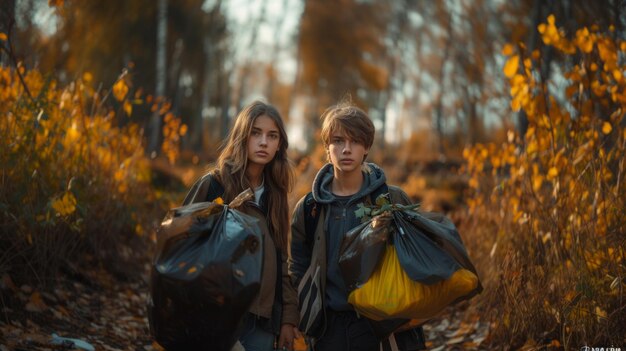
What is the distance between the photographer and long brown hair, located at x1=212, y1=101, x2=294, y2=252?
2.68 meters

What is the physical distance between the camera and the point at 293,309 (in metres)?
2.61

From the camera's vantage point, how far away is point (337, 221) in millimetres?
2650

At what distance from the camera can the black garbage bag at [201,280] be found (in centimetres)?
193

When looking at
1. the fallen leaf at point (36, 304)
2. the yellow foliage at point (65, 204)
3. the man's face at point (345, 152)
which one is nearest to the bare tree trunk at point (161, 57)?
the fallen leaf at point (36, 304)

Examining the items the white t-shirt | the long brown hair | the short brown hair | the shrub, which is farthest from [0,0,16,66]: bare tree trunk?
the short brown hair

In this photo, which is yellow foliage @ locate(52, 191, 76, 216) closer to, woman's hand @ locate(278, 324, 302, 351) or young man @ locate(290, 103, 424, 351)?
young man @ locate(290, 103, 424, 351)

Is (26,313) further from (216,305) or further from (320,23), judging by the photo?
(320,23)

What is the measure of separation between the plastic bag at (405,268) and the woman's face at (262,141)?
2.08 feet

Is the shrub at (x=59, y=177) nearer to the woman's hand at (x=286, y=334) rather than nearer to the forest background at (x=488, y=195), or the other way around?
the forest background at (x=488, y=195)

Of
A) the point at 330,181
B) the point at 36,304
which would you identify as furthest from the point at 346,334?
the point at 36,304

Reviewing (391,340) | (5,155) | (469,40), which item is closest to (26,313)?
(5,155)

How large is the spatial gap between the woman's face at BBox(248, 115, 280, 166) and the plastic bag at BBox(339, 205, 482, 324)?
0.63 m

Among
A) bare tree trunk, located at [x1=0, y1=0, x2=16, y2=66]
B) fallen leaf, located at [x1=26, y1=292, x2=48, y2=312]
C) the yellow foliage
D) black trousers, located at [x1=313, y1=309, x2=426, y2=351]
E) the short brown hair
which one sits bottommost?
fallen leaf, located at [x1=26, y1=292, x2=48, y2=312]

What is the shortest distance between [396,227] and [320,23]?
19.0 m
